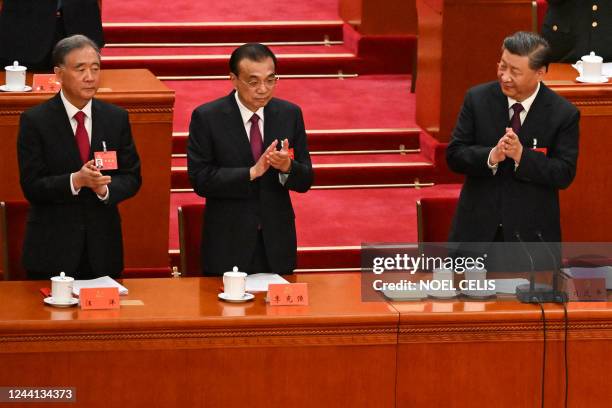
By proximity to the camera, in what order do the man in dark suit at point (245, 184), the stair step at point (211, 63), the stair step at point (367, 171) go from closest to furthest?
the man in dark suit at point (245, 184), the stair step at point (367, 171), the stair step at point (211, 63)

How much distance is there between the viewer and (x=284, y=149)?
461 centimetres

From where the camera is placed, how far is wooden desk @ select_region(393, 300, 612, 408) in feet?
13.9

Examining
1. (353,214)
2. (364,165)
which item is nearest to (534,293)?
(353,214)

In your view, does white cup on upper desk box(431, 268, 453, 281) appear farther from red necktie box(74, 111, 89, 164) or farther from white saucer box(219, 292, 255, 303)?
red necktie box(74, 111, 89, 164)

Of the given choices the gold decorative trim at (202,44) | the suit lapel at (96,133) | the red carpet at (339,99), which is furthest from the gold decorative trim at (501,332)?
the gold decorative trim at (202,44)

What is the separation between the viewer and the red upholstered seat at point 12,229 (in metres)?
5.00

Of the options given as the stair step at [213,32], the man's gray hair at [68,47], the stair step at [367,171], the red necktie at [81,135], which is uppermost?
the stair step at [213,32]

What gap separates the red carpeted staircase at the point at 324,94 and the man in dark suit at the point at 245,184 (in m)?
1.34

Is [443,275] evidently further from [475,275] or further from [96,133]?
[96,133]

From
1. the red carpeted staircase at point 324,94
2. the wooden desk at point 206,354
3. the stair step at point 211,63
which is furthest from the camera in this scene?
the stair step at point 211,63

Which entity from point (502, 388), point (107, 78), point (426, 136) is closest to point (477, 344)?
point (502, 388)

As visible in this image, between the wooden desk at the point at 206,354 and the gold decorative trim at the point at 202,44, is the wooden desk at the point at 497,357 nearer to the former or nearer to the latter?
the wooden desk at the point at 206,354

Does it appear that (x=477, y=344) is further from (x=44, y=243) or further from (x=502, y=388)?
(x=44, y=243)

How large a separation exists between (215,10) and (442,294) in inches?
183
